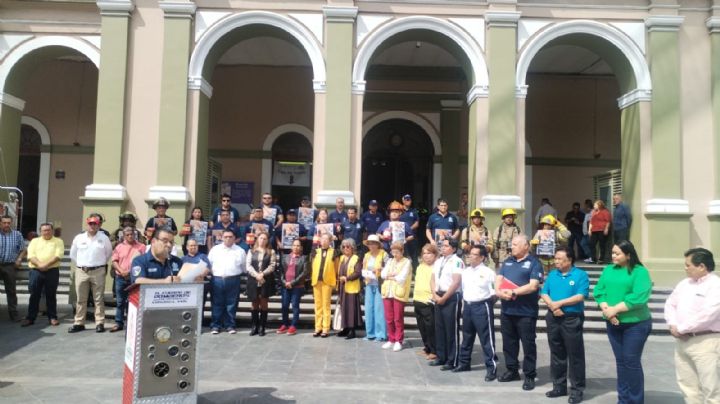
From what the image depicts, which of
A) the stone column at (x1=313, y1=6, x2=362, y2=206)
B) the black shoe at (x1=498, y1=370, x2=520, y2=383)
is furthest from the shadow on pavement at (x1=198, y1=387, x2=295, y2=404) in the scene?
the stone column at (x1=313, y1=6, x2=362, y2=206)

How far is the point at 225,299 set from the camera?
848 cm

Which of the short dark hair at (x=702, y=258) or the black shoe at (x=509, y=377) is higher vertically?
the short dark hair at (x=702, y=258)

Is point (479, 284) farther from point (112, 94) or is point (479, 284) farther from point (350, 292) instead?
point (112, 94)

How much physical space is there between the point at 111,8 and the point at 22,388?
26.4 ft

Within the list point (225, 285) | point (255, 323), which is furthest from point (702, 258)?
point (225, 285)

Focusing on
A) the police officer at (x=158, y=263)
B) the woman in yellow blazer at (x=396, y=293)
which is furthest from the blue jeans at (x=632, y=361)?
the police officer at (x=158, y=263)

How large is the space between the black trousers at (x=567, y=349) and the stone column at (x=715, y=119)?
7.01 meters

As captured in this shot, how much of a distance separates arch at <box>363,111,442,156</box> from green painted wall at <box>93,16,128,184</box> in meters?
6.69

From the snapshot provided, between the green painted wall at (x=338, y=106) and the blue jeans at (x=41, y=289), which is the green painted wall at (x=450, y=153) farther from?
the blue jeans at (x=41, y=289)

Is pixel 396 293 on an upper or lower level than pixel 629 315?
lower

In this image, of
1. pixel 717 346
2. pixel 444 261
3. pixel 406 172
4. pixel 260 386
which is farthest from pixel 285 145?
pixel 717 346

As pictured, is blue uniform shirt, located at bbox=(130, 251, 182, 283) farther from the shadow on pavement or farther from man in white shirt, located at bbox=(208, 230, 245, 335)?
man in white shirt, located at bbox=(208, 230, 245, 335)

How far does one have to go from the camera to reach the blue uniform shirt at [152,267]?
5966mm

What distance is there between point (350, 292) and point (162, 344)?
12.7 feet
